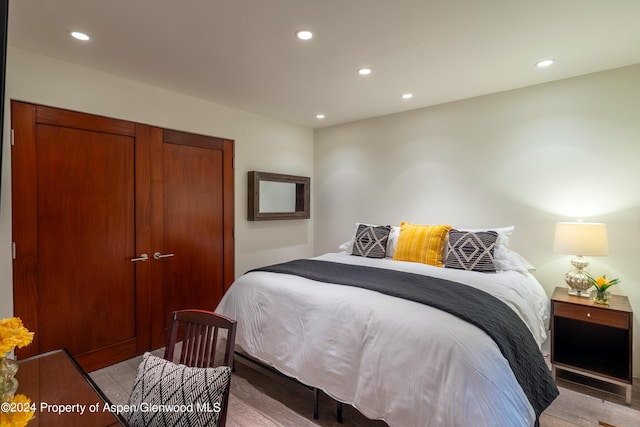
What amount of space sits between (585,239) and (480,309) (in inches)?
53.7

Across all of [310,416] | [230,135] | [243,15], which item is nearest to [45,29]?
[243,15]

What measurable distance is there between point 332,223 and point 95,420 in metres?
3.62

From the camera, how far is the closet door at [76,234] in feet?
7.55

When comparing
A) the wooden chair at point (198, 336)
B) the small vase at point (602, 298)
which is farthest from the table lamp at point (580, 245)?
the wooden chair at point (198, 336)

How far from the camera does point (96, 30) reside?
200cm

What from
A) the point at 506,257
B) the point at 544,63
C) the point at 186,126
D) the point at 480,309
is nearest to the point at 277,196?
the point at 186,126

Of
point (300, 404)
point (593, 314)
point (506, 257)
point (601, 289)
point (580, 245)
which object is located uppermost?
point (580, 245)

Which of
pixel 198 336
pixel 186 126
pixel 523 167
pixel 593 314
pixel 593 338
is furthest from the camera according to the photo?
pixel 186 126

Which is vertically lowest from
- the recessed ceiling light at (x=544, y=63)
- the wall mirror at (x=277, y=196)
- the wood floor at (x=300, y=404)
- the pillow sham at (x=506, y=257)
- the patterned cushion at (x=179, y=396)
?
the wood floor at (x=300, y=404)

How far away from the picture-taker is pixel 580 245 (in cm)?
243

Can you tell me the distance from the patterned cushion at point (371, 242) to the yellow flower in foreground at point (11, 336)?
2.80m

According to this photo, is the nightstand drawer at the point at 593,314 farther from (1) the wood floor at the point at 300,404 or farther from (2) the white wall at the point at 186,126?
(2) the white wall at the point at 186,126

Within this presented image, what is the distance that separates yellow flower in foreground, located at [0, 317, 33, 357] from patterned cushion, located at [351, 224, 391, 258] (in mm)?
2804

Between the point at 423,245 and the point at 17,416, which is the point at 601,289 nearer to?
the point at 423,245
